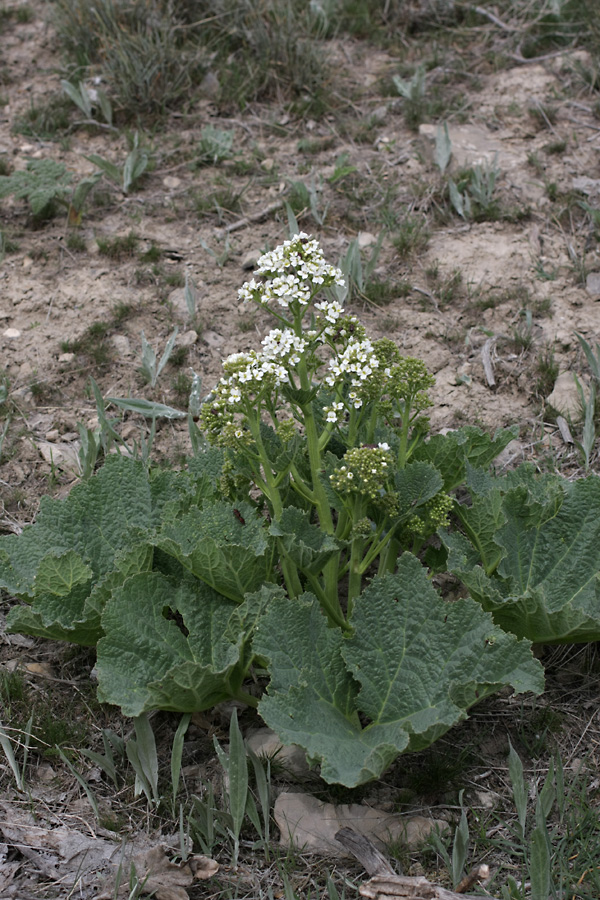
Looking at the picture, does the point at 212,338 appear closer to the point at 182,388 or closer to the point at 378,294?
the point at 182,388

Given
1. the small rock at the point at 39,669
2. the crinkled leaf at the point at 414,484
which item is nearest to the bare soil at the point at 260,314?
the small rock at the point at 39,669

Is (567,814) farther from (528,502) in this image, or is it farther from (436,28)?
(436,28)

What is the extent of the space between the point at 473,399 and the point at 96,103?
3.72 m

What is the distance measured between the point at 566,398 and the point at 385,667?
2.05 m

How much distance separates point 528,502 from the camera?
2824 millimetres

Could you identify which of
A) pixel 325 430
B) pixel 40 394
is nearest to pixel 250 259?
A: pixel 40 394

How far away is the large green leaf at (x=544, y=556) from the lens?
2.71m

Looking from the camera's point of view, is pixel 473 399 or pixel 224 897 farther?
pixel 473 399

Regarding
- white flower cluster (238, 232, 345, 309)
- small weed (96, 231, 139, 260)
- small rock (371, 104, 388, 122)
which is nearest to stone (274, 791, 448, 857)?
white flower cluster (238, 232, 345, 309)

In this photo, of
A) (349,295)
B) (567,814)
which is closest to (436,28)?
(349,295)

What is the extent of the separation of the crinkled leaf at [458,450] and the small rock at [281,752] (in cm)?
116

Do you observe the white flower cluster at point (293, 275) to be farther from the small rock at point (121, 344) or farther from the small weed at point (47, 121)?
the small weed at point (47, 121)

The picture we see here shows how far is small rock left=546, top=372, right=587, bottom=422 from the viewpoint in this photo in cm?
395

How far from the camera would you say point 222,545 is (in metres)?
2.56
